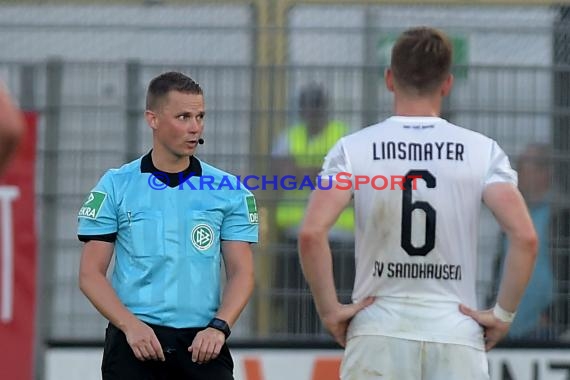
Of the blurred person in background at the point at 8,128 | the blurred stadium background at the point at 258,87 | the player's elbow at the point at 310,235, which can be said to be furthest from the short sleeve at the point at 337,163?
the blurred stadium background at the point at 258,87

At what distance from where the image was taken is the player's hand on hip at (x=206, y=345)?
4992mm

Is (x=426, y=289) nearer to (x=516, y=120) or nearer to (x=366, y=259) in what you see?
(x=366, y=259)

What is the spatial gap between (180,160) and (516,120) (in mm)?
3279

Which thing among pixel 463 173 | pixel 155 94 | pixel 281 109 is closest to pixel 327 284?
pixel 463 173

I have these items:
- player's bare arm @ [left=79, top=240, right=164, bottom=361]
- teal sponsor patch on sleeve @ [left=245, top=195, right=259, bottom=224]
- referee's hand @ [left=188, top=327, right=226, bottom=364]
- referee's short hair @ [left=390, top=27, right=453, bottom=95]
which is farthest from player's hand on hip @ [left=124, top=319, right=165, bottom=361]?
referee's short hair @ [left=390, top=27, right=453, bottom=95]

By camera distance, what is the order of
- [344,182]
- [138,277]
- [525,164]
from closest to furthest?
[344,182]
[138,277]
[525,164]

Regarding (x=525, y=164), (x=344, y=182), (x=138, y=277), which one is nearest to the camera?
(x=344, y=182)

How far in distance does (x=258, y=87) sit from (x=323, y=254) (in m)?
3.33

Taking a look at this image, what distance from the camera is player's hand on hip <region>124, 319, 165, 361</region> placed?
4965mm

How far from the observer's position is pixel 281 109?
798cm

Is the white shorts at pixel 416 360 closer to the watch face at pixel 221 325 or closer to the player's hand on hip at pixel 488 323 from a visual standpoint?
the player's hand on hip at pixel 488 323

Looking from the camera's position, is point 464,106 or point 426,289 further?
point 464,106

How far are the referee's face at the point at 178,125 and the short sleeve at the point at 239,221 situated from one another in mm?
254

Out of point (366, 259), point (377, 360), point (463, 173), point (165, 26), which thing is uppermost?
point (165, 26)
